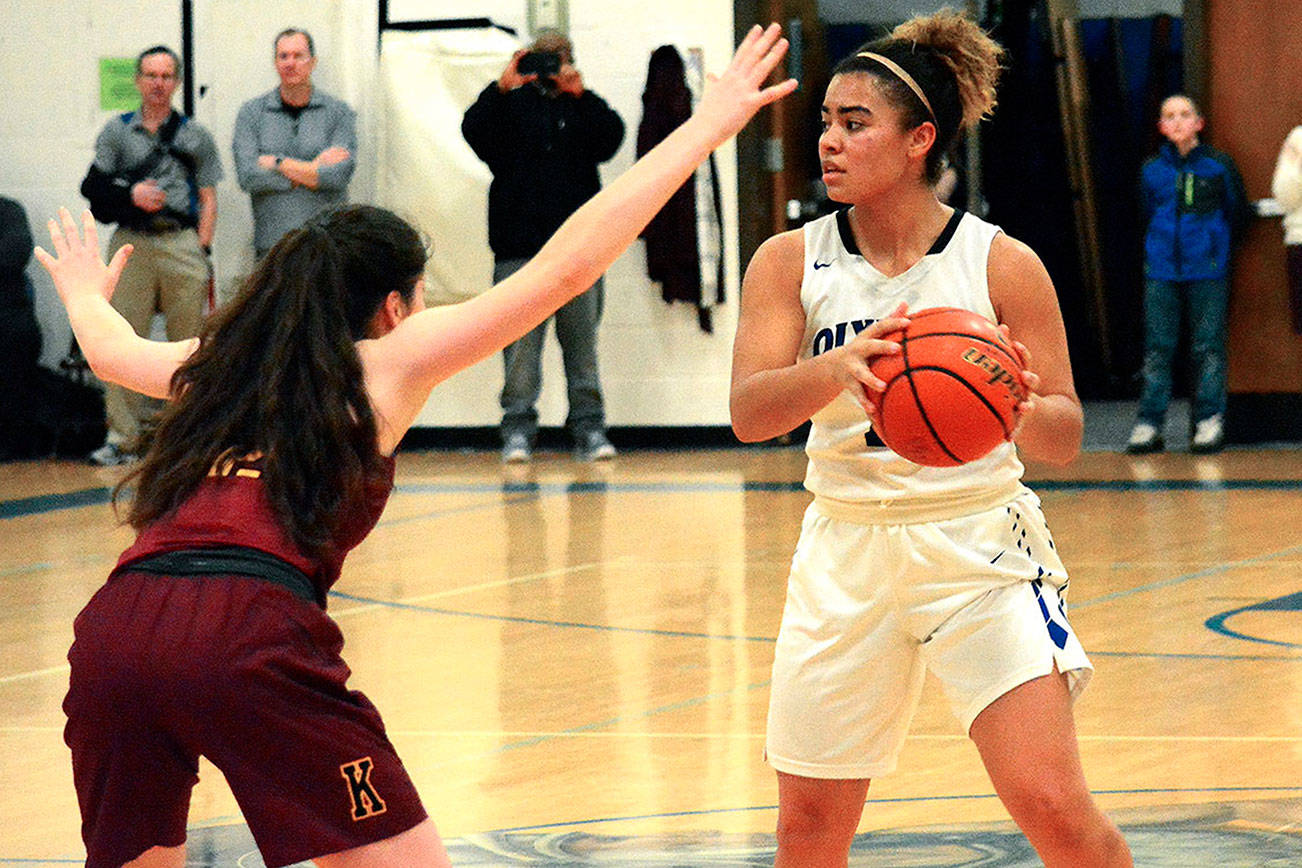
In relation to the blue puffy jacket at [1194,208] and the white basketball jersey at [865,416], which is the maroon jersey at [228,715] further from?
the blue puffy jacket at [1194,208]

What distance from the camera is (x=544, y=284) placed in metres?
2.62

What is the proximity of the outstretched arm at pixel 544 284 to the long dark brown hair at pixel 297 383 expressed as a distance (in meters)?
0.06

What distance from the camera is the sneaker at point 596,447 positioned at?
11.3 m

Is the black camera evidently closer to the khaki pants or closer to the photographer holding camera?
the photographer holding camera

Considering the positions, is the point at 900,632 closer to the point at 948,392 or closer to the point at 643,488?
the point at 948,392

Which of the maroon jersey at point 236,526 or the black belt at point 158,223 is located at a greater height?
the maroon jersey at point 236,526

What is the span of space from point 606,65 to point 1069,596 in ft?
19.4

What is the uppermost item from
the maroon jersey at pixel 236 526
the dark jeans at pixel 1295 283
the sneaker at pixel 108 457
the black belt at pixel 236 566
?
the maroon jersey at pixel 236 526

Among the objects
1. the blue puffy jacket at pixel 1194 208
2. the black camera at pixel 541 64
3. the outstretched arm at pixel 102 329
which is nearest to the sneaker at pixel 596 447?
the black camera at pixel 541 64

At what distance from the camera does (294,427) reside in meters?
2.54

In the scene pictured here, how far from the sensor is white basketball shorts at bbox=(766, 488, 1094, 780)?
3.00 meters

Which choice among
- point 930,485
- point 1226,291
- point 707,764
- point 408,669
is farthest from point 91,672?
point 1226,291

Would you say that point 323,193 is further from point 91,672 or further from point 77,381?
point 91,672

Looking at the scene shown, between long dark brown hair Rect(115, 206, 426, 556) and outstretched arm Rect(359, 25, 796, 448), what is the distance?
55 millimetres
